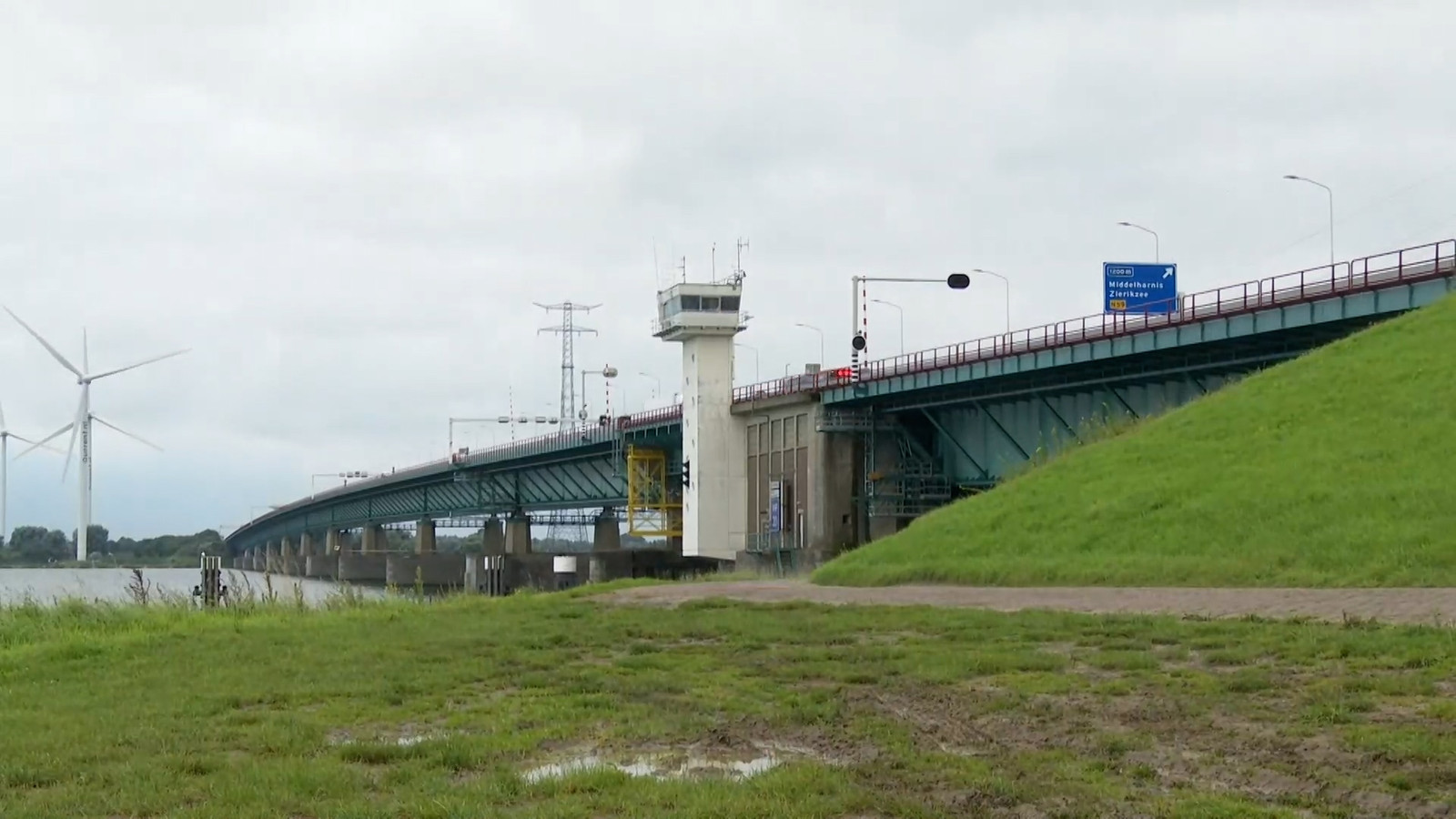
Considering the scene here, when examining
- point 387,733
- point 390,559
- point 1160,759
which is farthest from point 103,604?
point 390,559

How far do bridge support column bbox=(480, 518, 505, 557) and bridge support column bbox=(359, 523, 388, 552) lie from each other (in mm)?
36390

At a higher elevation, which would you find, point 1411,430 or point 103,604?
point 1411,430

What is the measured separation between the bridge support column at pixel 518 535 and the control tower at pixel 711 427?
56125 mm

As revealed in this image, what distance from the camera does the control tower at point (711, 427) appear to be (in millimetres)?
78625

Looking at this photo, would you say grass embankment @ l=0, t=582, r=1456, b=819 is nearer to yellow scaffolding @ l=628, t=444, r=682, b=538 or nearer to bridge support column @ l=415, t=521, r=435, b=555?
yellow scaffolding @ l=628, t=444, r=682, b=538

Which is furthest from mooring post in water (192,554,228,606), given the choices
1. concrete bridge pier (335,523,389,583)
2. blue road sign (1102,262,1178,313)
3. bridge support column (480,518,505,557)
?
concrete bridge pier (335,523,389,583)

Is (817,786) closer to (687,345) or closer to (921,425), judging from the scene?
(921,425)

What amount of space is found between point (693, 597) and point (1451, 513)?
597 inches

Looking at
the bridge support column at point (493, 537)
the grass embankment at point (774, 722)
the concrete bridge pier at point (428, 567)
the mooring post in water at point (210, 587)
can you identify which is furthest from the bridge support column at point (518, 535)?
the grass embankment at point (774, 722)

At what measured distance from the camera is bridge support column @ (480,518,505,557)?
455 feet

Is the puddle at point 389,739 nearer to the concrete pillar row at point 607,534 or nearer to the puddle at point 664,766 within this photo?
the puddle at point 664,766

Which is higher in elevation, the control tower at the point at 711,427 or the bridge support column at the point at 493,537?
the control tower at the point at 711,427

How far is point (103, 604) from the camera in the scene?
1192 inches

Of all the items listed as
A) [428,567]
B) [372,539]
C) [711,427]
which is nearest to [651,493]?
[711,427]
